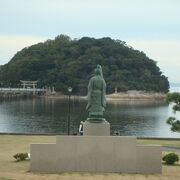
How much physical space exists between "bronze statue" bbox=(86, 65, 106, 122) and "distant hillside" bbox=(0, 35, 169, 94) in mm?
130253

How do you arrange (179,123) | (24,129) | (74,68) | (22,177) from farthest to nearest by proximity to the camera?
1. (74,68)
2. (24,129)
3. (179,123)
4. (22,177)

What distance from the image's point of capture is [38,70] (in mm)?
160375

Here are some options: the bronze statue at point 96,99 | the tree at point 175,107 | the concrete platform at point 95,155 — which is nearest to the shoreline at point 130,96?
the tree at point 175,107

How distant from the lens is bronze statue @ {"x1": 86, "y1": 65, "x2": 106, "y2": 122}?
16781mm

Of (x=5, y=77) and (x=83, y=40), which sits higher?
(x=83, y=40)

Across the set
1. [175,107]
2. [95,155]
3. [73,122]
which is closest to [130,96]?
[73,122]

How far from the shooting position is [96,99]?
17.0m

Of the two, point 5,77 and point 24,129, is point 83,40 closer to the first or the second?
point 5,77

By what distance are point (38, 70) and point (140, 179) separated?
147 meters

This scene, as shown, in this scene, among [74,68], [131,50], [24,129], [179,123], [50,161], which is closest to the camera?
[50,161]

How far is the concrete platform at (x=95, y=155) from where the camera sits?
15.3 meters

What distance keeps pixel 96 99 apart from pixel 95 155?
2259 millimetres

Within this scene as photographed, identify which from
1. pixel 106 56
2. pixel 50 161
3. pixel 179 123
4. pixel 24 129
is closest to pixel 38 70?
pixel 106 56

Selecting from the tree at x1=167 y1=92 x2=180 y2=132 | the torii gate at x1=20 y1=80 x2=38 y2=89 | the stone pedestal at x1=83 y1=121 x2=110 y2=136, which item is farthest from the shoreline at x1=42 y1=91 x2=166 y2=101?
the stone pedestal at x1=83 y1=121 x2=110 y2=136
